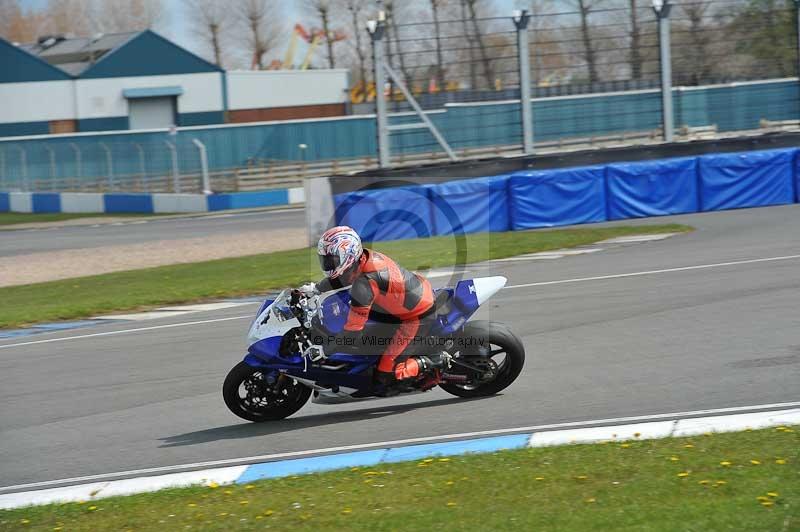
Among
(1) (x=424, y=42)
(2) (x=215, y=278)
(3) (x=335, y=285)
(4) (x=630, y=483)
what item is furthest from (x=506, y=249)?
(4) (x=630, y=483)

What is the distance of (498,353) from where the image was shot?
345 inches

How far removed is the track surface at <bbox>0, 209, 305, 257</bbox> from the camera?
27.7 m

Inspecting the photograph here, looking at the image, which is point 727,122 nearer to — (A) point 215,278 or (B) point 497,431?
(A) point 215,278

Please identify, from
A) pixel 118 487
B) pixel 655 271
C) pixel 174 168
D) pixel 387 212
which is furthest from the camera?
pixel 174 168

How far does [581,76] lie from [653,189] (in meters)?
3.78

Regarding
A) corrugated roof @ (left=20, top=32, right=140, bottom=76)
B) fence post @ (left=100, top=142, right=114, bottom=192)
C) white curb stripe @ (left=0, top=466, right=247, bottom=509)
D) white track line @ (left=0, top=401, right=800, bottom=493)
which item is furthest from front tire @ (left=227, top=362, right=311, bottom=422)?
corrugated roof @ (left=20, top=32, right=140, bottom=76)

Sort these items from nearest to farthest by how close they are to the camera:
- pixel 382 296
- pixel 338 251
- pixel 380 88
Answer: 1. pixel 338 251
2. pixel 382 296
3. pixel 380 88

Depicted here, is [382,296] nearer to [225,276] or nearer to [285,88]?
[225,276]

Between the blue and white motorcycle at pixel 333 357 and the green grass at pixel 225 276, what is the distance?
7.35m

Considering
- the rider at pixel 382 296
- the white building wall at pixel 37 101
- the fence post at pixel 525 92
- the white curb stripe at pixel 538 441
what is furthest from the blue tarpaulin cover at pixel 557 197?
the white building wall at pixel 37 101

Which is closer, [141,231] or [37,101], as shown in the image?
[141,231]

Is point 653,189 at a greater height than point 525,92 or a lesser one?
lesser

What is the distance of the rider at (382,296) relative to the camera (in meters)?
7.97

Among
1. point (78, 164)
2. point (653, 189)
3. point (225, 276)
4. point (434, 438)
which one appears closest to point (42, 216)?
point (78, 164)
